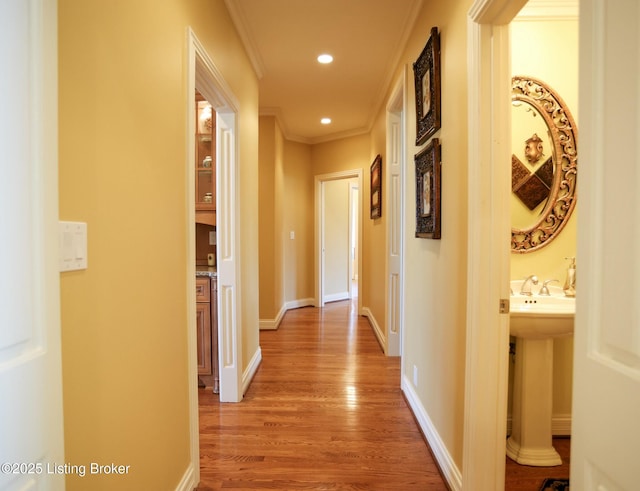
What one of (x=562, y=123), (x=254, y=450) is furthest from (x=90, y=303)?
(x=562, y=123)

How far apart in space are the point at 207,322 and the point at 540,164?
2.53m

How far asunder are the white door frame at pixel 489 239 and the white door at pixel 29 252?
1382 mm

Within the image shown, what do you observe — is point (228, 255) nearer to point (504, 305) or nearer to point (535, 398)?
point (504, 305)

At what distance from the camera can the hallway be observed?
1781 millimetres

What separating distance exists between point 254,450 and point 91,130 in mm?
1868

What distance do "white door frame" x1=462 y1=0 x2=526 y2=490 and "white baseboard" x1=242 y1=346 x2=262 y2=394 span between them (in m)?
1.81

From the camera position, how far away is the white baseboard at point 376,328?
3.76 meters

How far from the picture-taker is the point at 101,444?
39.4 inches

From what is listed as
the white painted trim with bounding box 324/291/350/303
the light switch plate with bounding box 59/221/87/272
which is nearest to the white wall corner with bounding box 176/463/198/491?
the light switch plate with bounding box 59/221/87/272

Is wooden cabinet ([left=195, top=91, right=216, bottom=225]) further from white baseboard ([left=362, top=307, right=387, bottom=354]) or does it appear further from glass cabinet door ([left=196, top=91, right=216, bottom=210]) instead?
white baseboard ([left=362, top=307, right=387, bottom=354])

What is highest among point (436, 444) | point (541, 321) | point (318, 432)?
point (541, 321)

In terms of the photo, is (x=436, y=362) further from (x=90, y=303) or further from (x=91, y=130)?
(x=91, y=130)

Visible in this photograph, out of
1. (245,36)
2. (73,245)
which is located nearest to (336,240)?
(245,36)

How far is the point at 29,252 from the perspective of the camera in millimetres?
616
